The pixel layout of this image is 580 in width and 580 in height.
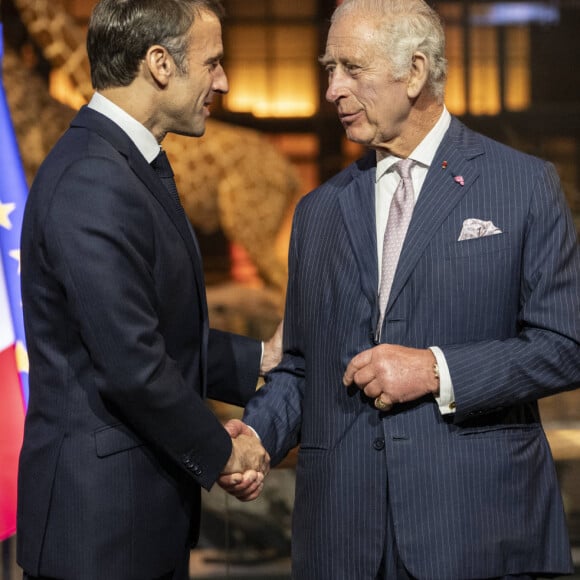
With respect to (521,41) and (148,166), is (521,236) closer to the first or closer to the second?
(148,166)

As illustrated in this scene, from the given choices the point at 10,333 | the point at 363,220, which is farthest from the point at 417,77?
the point at 10,333

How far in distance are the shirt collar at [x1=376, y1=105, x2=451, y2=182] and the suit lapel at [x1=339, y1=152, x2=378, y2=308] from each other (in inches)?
1.5

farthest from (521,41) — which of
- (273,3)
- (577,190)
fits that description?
(273,3)

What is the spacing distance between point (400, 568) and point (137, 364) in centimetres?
70

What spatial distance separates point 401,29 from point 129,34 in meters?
0.59

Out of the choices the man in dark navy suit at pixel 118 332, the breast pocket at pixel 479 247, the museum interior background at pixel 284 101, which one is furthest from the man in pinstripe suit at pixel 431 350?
the museum interior background at pixel 284 101

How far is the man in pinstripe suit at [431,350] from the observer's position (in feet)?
7.57

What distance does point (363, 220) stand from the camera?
2.50m

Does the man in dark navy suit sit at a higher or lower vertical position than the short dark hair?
lower

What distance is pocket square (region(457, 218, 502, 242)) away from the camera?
2344 mm

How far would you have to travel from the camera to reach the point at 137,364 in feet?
7.13

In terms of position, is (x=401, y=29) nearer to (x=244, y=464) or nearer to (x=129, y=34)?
(x=129, y=34)

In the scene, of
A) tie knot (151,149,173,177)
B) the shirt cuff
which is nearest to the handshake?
the shirt cuff

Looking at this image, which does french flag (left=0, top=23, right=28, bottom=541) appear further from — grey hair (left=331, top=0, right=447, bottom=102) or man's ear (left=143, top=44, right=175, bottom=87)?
grey hair (left=331, top=0, right=447, bottom=102)
